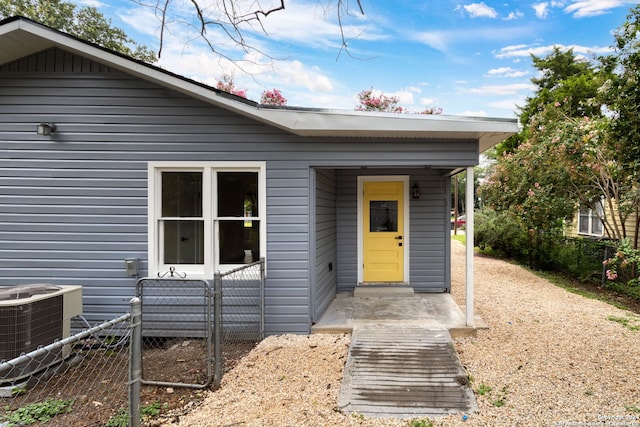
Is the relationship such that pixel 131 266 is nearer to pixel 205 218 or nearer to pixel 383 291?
pixel 205 218

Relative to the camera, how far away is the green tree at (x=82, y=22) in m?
14.6

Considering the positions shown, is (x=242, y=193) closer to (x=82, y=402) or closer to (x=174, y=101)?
(x=174, y=101)

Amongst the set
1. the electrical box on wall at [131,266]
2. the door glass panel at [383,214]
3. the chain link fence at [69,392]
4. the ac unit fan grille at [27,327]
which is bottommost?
the chain link fence at [69,392]

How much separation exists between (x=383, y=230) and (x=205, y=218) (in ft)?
11.7

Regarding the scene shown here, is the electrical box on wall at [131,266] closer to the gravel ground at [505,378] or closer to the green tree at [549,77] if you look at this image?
the gravel ground at [505,378]

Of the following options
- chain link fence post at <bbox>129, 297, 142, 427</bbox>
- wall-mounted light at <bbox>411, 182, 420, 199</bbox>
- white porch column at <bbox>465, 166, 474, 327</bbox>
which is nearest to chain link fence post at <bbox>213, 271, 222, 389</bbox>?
chain link fence post at <bbox>129, 297, 142, 427</bbox>

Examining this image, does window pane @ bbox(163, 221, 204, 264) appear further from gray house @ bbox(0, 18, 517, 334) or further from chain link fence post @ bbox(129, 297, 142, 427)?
chain link fence post @ bbox(129, 297, 142, 427)

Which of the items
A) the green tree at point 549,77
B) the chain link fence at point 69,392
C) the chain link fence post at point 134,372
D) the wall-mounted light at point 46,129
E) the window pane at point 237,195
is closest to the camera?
the chain link fence post at point 134,372

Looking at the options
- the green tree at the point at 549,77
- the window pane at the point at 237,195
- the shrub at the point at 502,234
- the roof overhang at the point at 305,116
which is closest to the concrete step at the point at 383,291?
the window pane at the point at 237,195

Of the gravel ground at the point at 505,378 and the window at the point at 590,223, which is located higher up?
the window at the point at 590,223

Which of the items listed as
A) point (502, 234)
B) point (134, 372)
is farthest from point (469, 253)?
point (502, 234)

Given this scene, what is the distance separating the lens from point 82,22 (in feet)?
53.9

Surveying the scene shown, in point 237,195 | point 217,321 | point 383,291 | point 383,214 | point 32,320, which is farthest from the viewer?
point 383,214

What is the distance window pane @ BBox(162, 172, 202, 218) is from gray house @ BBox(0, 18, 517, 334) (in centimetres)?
1
